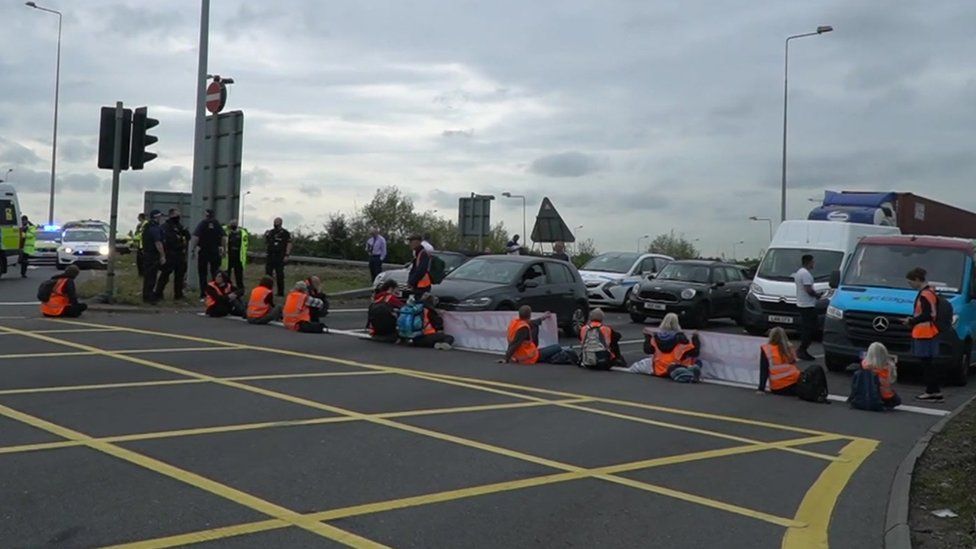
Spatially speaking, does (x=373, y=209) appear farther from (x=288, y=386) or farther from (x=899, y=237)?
(x=288, y=386)

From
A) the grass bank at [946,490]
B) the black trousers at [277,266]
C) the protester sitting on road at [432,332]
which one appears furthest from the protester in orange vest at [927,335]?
the black trousers at [277,266]

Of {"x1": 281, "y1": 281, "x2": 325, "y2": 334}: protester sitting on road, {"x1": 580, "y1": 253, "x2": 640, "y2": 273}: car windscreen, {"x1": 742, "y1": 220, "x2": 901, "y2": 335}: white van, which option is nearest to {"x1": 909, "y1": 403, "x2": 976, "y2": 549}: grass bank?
{"x1": 742, "y1": 220, "x2": 901, "y2": 335}: white van

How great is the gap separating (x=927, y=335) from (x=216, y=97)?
15524 millimetres

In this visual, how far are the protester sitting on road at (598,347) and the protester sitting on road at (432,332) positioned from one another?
245 centimetres

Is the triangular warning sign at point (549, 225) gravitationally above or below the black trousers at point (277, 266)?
above

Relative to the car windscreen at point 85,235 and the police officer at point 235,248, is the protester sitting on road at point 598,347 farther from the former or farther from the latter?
the car windscreen at point 85,235

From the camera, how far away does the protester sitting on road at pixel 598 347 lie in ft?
49.7

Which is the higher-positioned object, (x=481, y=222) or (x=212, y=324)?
(x=481, y=222)

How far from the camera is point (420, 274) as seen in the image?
17547 mm

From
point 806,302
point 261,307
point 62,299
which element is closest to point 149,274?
point 62,299

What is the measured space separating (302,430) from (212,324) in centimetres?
963

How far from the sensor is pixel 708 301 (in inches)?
917

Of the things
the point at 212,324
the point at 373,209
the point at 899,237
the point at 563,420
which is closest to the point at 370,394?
the point at 563,420

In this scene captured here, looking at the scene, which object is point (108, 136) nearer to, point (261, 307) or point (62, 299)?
point (62, 299)
